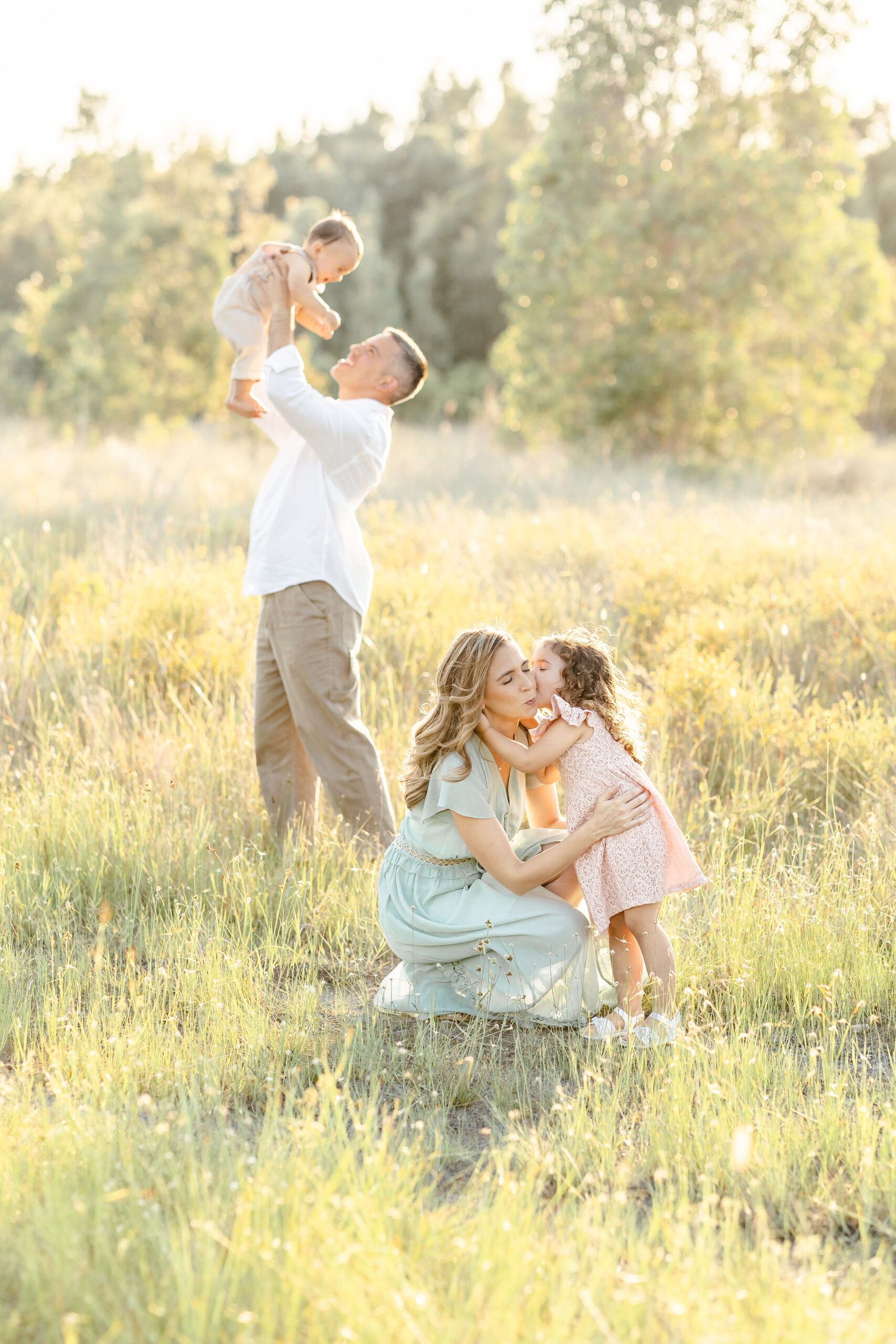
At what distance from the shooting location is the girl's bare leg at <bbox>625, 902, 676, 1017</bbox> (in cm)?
325

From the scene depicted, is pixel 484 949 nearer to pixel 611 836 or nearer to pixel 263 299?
pixel 611 836

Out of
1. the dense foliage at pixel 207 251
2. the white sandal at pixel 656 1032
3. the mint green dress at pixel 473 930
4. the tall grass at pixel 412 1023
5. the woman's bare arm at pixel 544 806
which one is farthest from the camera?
the dense foliage at pixel 207 251

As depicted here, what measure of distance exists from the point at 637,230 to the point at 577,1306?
14313 mm

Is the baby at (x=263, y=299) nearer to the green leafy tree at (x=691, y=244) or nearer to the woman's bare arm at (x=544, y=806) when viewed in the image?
the woman's bare arm at (x=544, y=806)

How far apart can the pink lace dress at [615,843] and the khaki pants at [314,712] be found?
0.99 meters

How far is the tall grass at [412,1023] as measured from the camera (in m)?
1.95

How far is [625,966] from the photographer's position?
337 centimetres

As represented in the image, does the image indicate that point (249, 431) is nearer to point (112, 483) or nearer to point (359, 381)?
point (112, 483)

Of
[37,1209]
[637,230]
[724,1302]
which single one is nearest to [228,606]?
[37,1209]

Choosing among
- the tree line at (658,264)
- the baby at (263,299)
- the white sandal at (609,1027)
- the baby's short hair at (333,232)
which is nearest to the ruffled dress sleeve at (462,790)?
the white sandal at (609,1027)

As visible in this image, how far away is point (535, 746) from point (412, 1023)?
3.08 feet

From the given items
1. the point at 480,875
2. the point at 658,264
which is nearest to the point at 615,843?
the point at 480,875

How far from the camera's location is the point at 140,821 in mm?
4168

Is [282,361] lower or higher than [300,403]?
higher
